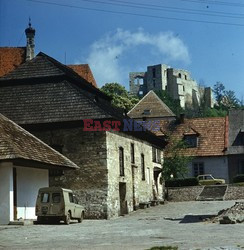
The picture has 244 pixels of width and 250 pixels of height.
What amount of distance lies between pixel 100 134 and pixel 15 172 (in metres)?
6.82

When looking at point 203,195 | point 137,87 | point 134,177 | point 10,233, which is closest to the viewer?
point 10,233

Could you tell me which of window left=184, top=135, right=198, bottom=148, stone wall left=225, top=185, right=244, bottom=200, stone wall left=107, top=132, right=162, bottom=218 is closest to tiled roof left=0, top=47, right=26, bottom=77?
stone wall left=107, top=132, right=162, bottom=218

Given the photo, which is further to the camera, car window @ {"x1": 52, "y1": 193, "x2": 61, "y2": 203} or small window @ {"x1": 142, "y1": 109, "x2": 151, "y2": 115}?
small window @ {"x1": 142, "y1": 109, "x2": 151, "y2": 115}

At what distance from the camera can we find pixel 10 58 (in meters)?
53.3

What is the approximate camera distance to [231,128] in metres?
57.2

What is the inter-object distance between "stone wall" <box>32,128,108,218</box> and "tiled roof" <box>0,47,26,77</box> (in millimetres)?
22180

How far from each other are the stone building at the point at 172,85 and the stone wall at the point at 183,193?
89460 millimetres

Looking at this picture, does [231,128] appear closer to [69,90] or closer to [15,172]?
[69,90]

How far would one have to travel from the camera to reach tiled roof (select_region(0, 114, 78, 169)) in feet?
75.8

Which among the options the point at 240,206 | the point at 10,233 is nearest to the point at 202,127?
the point at 240,206

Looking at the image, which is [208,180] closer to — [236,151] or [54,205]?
[236,151]

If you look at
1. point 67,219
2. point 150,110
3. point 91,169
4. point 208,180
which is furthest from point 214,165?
point 67,219

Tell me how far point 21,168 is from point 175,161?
2560 cm

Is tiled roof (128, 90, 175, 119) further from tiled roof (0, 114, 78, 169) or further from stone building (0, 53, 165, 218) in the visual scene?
tiled roof (0, 114, 78, 169)
